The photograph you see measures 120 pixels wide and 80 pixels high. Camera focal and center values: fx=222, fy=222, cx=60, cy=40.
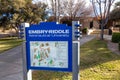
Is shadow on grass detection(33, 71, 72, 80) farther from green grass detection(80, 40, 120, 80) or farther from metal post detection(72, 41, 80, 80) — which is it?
metal post detection(72, 41, 80, 80)

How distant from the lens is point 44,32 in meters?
5.44

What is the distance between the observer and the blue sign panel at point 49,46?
5277 millimetres

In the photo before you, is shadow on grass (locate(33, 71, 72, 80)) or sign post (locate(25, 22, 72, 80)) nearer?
sign post (locate(25, 22, 72, 80))

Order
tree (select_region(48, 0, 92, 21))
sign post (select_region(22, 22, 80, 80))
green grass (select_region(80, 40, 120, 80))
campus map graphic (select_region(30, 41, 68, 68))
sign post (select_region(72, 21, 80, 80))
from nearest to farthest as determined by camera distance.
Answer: sign post (select_region(72, 21, 80, 80)), sign post (select_region(22, 22, 80, 80)), campus map graphic (select_region(30, 41, 68, 68)), green grass (select_region(80, 40, 120, 80)), tree (select_region(48, 0, 92, 21))

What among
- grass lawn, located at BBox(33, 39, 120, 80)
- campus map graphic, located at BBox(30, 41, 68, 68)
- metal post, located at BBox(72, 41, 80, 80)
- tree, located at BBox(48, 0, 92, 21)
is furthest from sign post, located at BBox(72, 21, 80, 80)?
tree, located at BBox(48, 0, 92, 21)

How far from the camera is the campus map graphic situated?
5355 millimetres

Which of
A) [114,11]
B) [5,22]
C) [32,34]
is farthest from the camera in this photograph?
[114,11]

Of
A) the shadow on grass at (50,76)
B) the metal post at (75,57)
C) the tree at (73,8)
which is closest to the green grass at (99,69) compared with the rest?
the shadow on grass at (50,76)

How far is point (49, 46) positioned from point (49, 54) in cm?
21

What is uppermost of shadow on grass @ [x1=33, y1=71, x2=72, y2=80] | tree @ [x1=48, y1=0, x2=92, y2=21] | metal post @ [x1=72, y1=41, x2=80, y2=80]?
tree @ [x1=48, y1=0, x2=92, y2=21]

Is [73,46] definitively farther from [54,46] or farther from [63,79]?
[63,79]

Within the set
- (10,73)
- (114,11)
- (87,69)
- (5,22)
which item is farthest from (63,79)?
(114,11)

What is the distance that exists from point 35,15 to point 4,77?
72.5 ft

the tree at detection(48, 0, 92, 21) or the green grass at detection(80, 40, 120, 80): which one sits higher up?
the tree at detection(48, 0, 92, 21)
